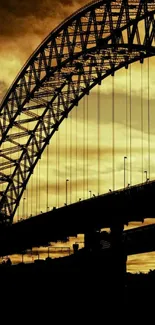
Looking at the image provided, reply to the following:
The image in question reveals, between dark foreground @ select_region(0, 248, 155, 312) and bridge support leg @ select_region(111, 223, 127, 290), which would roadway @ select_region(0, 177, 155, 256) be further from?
dark foreground @ select_region(0, 248, 155, 312)

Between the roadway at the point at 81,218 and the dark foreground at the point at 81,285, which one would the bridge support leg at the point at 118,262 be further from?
the roadway at the point at 81,218

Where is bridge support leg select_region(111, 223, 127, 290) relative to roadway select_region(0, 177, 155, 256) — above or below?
below

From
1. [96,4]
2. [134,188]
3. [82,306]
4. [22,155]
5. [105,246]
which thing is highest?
[96,4]

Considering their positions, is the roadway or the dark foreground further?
the roadway

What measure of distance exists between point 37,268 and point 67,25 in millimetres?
24279

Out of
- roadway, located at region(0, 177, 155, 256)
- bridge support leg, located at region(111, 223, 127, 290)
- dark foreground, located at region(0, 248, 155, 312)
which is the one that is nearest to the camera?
dark foreground, located at region(0, 248, 155, 312)

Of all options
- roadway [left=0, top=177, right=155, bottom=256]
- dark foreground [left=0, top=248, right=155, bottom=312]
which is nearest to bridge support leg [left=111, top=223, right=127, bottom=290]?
dark foreground [left=0, top=248, right=155, bottom=312]

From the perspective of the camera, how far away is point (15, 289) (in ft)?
183

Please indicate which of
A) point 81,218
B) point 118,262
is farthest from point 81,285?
point 81,218

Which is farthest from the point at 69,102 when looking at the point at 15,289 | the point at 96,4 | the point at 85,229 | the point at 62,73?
the point at 15,289

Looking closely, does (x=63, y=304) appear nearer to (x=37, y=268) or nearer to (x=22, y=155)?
(x=37, y=268)

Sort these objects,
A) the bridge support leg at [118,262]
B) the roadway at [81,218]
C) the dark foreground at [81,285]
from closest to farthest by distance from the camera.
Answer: the dark foreground at [81,285] → the bridge support leg at [118,262] → the roadway at [81,218]

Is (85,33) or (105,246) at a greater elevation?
(85,33)

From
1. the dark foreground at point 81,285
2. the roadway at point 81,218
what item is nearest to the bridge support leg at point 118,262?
the dark foreground at point 81,285
